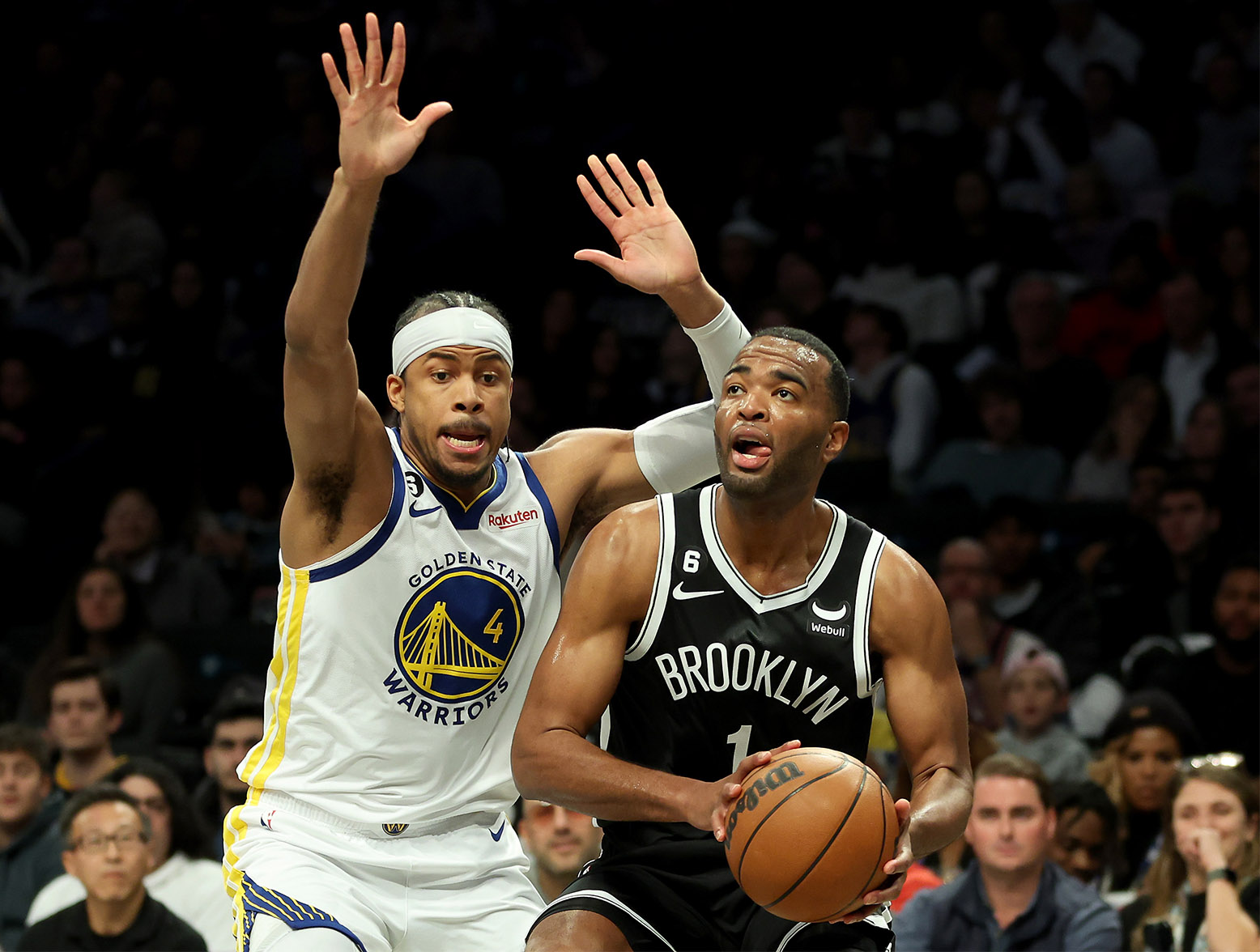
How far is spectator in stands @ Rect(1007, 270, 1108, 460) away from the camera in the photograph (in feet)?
32.5

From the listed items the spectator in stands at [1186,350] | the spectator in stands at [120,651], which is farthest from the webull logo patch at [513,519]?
the spectator in stands at [1186,350]

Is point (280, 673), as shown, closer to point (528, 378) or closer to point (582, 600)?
point (582, 600)

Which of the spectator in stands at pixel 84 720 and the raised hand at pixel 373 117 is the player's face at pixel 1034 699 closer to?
the spectator in stands at pixel 84 720

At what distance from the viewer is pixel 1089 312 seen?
10383mm

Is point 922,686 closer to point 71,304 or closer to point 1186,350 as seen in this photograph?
point 1186,350

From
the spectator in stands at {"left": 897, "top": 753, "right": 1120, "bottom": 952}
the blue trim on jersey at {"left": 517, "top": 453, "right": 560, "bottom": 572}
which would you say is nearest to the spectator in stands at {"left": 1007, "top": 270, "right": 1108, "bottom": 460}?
the spectator in stands at {"left": 897, "top": 753, "right": 1120, "bottom": 952}

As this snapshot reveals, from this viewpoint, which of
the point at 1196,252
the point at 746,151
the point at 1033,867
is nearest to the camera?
the point at 1033,867

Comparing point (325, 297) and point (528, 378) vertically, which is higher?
point (528, 378)

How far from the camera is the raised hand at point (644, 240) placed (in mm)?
4691

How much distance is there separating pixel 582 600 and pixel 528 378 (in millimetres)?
6918

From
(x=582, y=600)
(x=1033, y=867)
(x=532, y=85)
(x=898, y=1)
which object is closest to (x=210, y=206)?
(x=532, y=85)

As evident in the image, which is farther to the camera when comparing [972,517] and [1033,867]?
[972,517]

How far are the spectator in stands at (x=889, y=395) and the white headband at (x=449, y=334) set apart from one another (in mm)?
5726

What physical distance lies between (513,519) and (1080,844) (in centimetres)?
355
